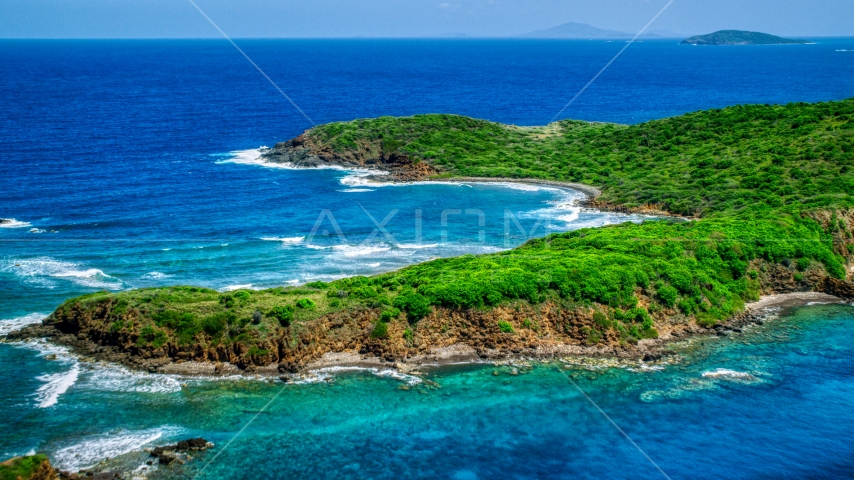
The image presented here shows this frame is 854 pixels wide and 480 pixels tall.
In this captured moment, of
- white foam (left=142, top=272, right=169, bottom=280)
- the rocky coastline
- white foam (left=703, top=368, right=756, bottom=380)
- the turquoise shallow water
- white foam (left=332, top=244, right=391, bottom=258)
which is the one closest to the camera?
the turquoise shallow water

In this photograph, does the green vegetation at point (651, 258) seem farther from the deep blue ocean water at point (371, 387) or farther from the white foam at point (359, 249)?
the white foam at point (359, 249)

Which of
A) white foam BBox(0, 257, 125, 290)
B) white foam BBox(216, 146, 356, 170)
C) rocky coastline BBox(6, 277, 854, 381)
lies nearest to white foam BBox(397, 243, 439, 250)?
rocky coastline BBox(6, 277, 854, 381)

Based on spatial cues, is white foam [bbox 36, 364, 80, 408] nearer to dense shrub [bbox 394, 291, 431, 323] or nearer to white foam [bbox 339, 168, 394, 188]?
dense shrub [bbox 394, 291, 431, 323]

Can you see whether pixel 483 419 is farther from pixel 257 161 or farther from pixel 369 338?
pixel 257 161

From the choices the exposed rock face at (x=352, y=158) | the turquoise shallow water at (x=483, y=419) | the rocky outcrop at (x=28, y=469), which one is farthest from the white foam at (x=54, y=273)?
the exposed rock face at (x=352, y=158)

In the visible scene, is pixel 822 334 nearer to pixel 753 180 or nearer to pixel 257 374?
pixel 753 180
